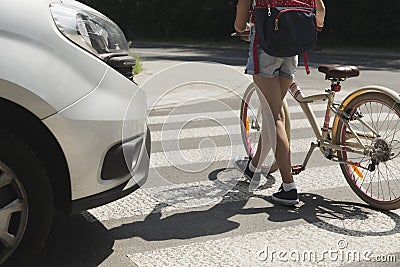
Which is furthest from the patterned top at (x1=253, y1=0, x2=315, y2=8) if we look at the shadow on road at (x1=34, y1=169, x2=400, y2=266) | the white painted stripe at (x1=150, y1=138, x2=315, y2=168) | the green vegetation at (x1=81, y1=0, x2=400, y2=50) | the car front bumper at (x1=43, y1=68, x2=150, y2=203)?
the green vegetation at (x1=81, y1=0, x2=400, y2=50)

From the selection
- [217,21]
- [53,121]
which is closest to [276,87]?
[53,121]

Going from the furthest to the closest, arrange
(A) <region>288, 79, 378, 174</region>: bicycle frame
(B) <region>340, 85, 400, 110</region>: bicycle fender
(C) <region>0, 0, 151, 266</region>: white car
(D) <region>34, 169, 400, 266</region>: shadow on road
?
(A) <region>288, 79, 378, 174</region>: bicycle frame → (B) <region>340, 85, 400, 110</region>: bicycle fender → (D) <region>34, 169, 400, 266</region>: shadow on road → (C) <region>0, 0, 151, 266</region>: white car

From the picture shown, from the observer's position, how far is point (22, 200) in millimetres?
3238

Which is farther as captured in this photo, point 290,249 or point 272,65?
point 272,65

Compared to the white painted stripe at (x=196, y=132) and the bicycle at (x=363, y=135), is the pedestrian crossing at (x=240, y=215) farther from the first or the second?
the white painted stripe at (x=196, y=132)

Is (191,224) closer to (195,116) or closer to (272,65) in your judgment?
(272,65)

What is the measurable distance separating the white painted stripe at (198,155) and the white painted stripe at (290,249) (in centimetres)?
193

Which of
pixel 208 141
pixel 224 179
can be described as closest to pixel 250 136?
pixel 224 179

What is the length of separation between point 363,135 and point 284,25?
106 centimetres

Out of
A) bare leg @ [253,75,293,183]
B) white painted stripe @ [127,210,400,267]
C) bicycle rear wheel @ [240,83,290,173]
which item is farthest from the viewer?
bicycle rear wheel @ [240,83,290,173]

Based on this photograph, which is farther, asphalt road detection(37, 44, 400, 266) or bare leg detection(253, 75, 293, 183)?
bare leg detection(253, 75, 293, 183)

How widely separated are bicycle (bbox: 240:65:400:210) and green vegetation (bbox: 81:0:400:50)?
841 inches

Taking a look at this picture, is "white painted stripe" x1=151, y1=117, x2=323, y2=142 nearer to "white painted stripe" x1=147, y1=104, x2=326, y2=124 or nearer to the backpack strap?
"white painted stripe" x1=147, y1=104, x2=326, y2=124

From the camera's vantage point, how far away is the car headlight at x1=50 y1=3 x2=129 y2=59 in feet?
11.0
